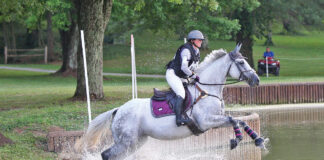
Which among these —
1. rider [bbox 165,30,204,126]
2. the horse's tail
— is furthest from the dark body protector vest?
the horse's tail

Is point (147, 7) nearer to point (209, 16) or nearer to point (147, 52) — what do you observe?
point (209, 16)

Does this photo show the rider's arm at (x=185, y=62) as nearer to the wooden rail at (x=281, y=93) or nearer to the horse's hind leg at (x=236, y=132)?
the horse's hind leg at (x=236, y=132)

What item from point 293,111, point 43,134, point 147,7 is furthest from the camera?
point 147,7

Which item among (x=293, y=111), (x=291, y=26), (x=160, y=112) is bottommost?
(x=293, y=111)

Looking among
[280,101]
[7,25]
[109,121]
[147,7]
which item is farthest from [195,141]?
[7,25]

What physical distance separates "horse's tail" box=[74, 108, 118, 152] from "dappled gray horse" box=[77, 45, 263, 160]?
223 mm

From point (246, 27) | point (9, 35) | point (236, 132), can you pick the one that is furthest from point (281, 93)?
point (9, 35)

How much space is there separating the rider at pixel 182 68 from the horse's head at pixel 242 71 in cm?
63

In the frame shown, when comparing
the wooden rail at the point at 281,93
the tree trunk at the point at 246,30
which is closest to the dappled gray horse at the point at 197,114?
the wooden rail at the point at 281,93

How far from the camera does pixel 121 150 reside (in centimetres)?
952

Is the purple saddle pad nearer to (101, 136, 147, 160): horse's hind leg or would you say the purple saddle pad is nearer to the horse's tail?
(101, 136, 147, 160): horse's hind leg

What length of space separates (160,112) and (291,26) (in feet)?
95.1

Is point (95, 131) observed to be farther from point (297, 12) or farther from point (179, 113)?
point (297, 12)

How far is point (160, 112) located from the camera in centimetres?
945
